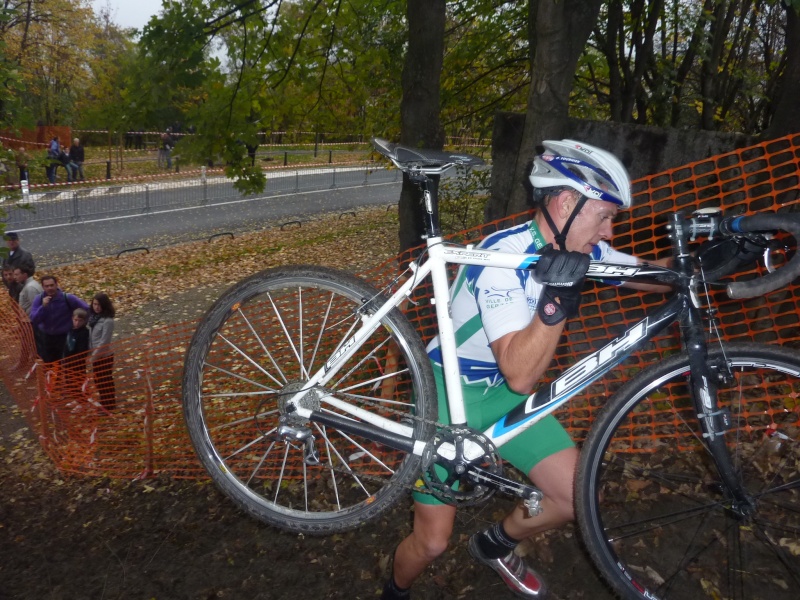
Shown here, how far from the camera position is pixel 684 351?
2.11 m

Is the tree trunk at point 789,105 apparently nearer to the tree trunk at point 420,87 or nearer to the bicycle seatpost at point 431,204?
the bicycle seatpost at point 431,204

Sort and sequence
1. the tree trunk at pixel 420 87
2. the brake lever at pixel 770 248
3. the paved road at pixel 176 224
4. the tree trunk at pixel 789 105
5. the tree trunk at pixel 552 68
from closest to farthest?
the brake lever at pixel 770 248 < the tree trunk at pixel 552 68 < the tree trunk at pixel 789 105 < the tree trunk at pixel 420 87 < the paved road at pixel 176 224

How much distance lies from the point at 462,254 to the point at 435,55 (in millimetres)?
4872

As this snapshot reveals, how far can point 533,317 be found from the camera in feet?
7.33

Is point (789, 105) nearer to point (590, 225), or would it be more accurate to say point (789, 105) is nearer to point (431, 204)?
point (590, 225)

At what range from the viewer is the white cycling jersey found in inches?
90.8

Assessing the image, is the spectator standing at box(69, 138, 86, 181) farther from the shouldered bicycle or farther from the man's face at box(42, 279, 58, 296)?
the shouldered bicycle

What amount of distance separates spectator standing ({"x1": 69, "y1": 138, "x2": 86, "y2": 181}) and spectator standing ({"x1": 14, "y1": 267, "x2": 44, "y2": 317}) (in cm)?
1641

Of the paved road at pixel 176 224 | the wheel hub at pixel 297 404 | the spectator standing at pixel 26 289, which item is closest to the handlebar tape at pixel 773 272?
the wheel hub at pixel 297 404

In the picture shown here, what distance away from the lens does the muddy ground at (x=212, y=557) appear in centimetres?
346

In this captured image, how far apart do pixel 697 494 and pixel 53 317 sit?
794cm

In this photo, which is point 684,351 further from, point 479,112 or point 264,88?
point 479,112

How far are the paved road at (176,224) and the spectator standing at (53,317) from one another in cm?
831

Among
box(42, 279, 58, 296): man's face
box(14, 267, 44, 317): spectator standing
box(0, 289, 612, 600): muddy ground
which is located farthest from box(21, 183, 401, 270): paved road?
box(0, 289, 612, 600): muddy ground
